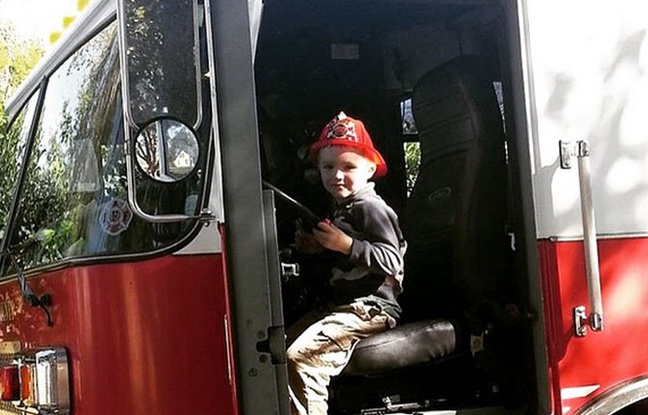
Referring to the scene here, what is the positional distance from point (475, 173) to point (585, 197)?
0.55m

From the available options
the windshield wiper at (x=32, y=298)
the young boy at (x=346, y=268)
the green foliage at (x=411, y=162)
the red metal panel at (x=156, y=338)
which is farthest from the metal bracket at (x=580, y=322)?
the windshield wiper at (x=32, y=298)

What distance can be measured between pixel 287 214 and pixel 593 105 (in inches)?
52.2

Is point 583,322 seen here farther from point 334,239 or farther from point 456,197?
point 334,239

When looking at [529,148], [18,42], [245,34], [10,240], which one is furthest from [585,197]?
[18,42]

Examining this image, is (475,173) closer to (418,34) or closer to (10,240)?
(418,34)

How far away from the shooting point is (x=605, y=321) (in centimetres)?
323

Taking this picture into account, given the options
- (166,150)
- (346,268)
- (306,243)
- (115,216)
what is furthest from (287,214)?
(166,150)

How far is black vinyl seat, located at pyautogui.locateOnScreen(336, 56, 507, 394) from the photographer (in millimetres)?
3395

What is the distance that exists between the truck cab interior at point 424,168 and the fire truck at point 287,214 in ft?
0.04

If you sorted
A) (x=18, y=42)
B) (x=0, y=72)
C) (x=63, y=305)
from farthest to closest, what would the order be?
1. (x=18, y=42)
2. (x=0, y=72)
3. (x=63, y=305)

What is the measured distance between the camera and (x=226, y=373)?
2.84 m

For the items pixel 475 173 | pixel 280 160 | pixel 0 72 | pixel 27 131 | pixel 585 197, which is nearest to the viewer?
pixel 585 197

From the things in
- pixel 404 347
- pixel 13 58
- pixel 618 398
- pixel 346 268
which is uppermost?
pixel 13 58

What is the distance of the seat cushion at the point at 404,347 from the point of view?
10.7 feet
